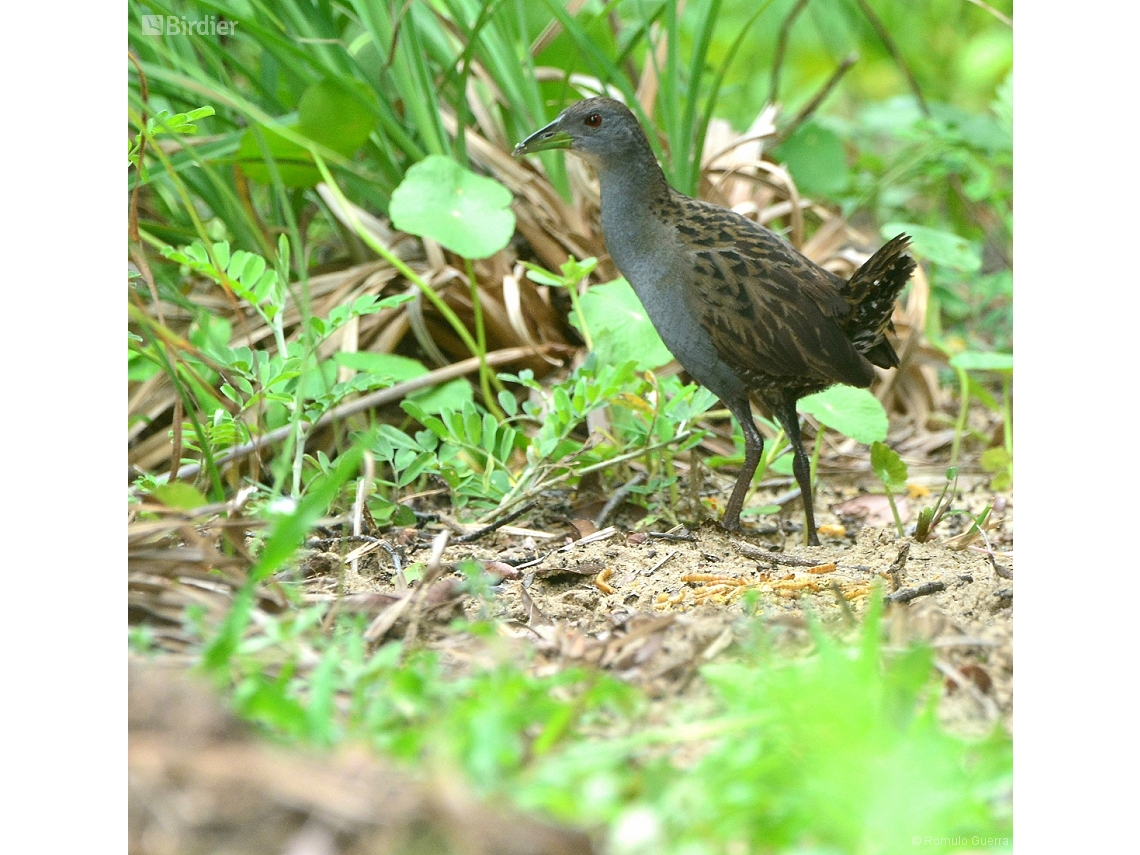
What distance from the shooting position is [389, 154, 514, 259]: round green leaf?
9.57 feet

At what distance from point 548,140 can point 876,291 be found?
0.99 meters

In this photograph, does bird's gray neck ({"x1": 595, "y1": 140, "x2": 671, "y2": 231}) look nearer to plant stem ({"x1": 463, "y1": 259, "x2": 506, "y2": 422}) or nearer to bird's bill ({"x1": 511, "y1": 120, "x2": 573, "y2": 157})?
bird's bill ({"x1": 511, "y1": 120, "x2": 573, "y2": 157})

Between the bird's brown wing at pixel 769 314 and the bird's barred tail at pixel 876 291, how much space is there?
0.04 metres

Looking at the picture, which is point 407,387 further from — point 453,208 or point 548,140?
point 548,140

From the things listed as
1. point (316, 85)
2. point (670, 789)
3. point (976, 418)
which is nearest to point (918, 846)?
point (670, 789)

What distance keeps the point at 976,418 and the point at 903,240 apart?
1630 millimetres

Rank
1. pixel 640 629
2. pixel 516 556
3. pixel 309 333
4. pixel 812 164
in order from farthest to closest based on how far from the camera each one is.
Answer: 1. pixel 812 164
2. pixel 516 556
3. pixel 309 333
4. pixel 640 629

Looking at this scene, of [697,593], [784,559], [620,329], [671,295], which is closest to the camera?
[697,593]

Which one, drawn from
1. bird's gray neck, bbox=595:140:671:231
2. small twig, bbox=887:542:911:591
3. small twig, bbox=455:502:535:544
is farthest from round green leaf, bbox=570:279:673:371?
small twig, bbox=887:542:911:591

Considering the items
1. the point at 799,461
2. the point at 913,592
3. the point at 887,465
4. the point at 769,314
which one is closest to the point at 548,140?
the point at 769,314

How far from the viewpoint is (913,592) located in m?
2.08

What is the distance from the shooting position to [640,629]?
1667 mm

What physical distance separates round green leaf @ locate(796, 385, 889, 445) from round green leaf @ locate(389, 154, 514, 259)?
995 millimetres
